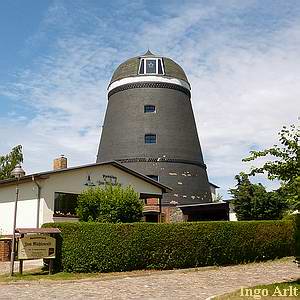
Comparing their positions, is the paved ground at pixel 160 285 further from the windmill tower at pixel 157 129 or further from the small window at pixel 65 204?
the windmill tower at pixel 157 129

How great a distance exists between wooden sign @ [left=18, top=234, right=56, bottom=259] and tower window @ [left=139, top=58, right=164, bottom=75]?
23.2 metres

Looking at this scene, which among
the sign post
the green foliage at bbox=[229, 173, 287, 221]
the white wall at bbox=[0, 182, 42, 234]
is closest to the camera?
the sign post

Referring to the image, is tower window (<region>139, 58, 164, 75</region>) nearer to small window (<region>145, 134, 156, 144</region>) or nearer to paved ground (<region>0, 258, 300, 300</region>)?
small window (<region>145, 134, 156, 144</region>)

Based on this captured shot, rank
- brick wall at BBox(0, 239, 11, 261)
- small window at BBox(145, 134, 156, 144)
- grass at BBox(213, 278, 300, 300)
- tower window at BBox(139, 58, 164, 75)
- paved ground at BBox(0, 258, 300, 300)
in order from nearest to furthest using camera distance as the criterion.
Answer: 1. grass at BBox(213, 278, 300, 300)
2. paved ground at BBox(0, 258, 300, 300)
3. brick wall at BBox(0, 239, 11, 261)
4. small window at BBox(145, 134, 156, 144)
5. tower window at BBox(139, 58, 164, 75)

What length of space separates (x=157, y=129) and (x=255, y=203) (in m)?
10.4

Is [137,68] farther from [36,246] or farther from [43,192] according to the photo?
[36,246]

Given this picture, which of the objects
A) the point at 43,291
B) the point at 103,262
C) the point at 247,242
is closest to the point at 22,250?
the point at 103,262

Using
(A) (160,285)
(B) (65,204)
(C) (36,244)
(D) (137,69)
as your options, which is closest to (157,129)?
(D) (137,69)

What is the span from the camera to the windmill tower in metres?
34.8

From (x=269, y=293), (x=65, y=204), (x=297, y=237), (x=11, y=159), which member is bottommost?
(x=269, y=293)

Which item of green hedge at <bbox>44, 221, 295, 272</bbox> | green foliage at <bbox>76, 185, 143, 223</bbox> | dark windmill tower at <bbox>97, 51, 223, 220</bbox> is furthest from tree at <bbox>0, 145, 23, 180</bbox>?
green hedge at <bbox>44, 221, 295, 272</bbox>

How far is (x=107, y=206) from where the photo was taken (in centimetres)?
2134

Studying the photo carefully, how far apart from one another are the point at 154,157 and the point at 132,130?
8.95ft

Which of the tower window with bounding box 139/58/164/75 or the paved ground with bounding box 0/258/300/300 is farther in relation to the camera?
the tower window with bounding box 139/58/164/75
